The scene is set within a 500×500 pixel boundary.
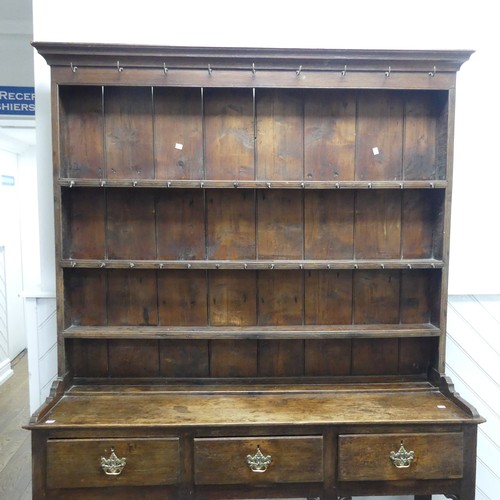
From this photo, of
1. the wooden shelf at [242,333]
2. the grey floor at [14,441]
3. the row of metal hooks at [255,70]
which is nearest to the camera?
the row of metal hooks at [255,70]

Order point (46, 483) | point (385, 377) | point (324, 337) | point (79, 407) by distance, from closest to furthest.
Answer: point (46, 483) < point (79, 407) < point (324, 337) < point (385, 377)

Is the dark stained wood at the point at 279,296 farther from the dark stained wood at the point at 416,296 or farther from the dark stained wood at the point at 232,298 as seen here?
the dark stained wood at the point at 416,296

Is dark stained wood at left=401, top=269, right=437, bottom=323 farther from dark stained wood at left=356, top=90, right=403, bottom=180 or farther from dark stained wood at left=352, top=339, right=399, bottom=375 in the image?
dark stained wood at left=356, top=90, right=403, bottom=180

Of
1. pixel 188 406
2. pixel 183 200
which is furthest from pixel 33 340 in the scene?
pixel 183 200

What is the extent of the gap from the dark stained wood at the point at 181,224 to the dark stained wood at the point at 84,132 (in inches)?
11.8

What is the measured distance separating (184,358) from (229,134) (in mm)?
991

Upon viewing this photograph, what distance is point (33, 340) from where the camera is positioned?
1.83 m

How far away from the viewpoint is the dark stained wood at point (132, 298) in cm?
175

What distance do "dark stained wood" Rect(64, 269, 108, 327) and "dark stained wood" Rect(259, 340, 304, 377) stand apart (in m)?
0.71

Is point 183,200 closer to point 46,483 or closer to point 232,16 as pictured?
point 232,16

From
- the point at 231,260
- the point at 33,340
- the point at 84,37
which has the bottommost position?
the point at 33,340

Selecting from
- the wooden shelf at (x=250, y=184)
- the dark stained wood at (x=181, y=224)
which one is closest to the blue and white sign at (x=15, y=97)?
the wooden shelf at (x=250, y=184)

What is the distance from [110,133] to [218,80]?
0.51 meters

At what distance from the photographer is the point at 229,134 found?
1.69 metres
